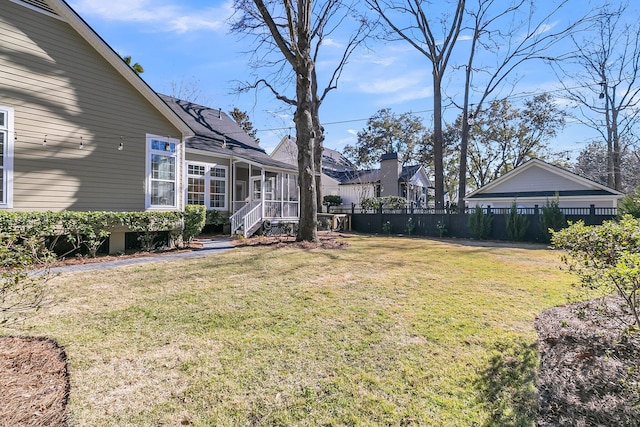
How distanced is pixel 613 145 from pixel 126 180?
2995cm

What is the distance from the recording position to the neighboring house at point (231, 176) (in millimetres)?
12727

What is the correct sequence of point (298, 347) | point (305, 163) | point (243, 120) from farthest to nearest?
point (243, 120)
point (305, 163)
point (298, 347)

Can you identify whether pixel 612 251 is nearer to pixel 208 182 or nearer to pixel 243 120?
pixel 208 182

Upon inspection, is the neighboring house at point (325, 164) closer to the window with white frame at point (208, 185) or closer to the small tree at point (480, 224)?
the window with white frame at point (208, 185)

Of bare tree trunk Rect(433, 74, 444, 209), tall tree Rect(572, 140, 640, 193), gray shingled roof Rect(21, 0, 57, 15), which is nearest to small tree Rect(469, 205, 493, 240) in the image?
bare tree trunk Rect(433, 74, 444, 209)

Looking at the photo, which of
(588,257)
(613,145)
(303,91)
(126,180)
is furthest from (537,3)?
(126,180)

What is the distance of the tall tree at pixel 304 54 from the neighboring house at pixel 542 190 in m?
10.3

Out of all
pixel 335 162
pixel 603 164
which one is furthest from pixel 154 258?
pixel 603 164

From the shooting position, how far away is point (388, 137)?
3225 centimetres

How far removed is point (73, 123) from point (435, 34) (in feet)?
62.0

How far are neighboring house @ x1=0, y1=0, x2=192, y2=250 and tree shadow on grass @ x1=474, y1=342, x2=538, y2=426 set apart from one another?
930 cm

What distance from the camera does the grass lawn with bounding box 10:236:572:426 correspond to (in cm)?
225

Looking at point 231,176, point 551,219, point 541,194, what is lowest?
point 551,219

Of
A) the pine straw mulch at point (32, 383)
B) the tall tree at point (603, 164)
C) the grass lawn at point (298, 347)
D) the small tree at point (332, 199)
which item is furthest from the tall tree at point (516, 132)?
the pine straw mulch at point (32, 383)
